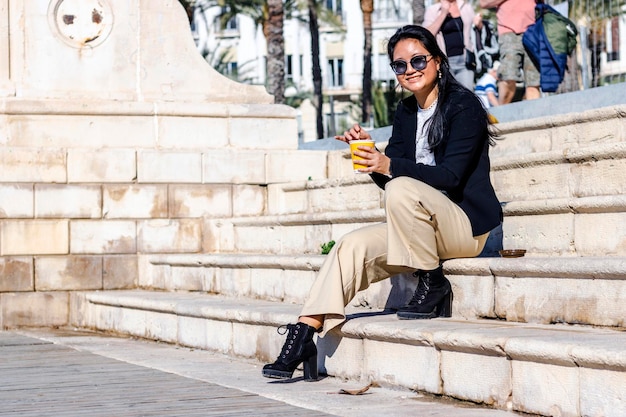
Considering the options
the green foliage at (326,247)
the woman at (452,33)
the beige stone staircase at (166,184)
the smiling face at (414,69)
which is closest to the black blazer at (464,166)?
the smiling face at (414,69)

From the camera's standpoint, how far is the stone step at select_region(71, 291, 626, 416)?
198 inches

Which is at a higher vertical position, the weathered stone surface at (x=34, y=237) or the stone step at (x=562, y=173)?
the stone step at (x=562, y=173)

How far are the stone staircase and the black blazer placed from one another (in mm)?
289

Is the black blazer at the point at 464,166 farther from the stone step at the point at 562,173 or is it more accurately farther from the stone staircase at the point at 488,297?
the stone step at the point at 562,173

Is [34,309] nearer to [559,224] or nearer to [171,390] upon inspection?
[171,390]

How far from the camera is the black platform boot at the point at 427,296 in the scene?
6.60 meters

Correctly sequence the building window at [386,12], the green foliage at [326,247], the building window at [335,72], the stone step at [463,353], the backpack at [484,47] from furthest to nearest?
the building window at [386,12], the building window at [335,72], the backpack at [484,47], the green foliage at [326,247], the stone step at [463,353]

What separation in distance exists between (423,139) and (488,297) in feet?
3.34

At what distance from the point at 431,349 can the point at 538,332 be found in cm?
57

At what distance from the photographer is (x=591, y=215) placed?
6.67 metres

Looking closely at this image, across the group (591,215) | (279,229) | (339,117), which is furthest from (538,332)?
(339,117)

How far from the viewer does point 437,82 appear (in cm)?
699

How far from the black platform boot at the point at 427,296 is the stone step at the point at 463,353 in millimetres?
85

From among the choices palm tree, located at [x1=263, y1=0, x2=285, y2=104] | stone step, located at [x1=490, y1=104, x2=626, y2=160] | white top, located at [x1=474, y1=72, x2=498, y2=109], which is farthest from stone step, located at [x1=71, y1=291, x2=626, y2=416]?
palm tree, located at [x1=263, y1=0, x2=285, y2=104]
